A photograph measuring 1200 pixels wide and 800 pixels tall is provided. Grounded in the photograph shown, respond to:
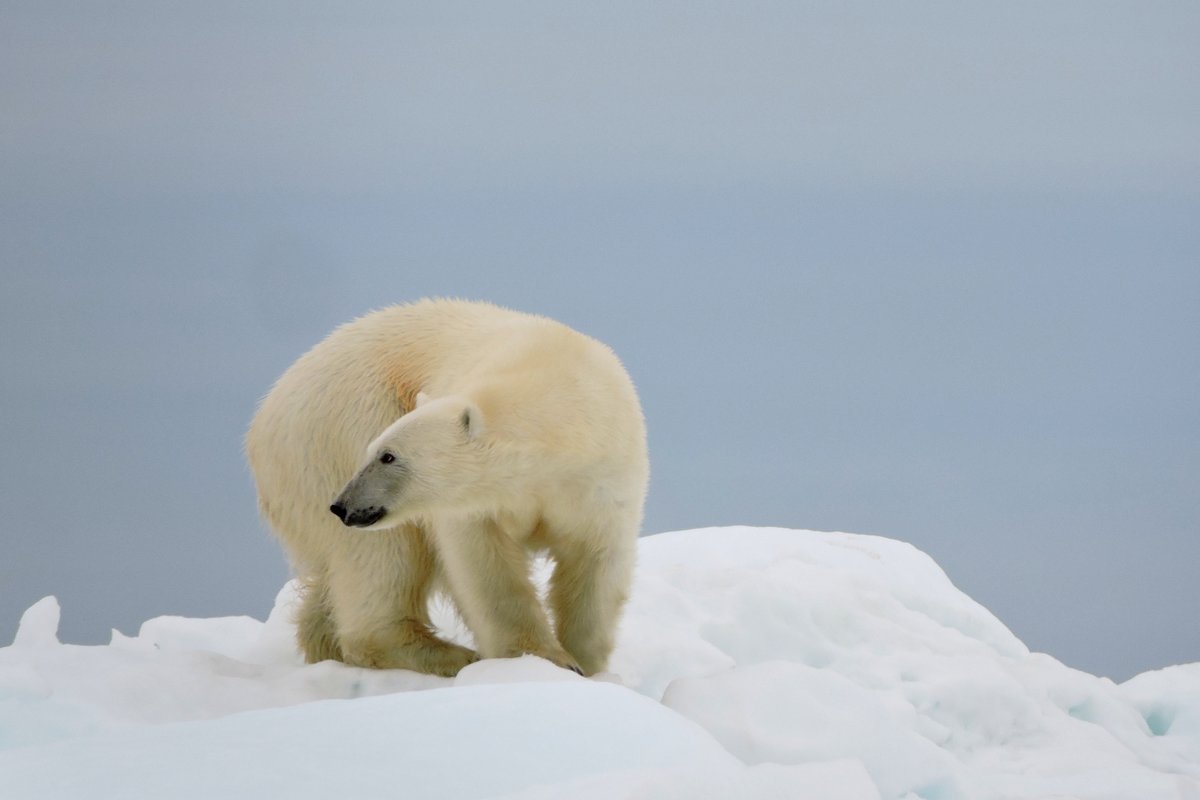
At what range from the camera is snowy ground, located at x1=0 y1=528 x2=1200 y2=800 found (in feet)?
11.7

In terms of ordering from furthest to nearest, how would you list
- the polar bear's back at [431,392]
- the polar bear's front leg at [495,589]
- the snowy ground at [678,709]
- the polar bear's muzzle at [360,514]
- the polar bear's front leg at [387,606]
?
the polar bear's front leg at [387,606], the polar bear's front leg at [495,589], the polar bear's back at [431,392], the polar bear's muzzle at [360,514], the snowy ground at [678,709]

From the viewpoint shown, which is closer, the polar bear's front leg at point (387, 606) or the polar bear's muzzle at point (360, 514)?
the polar bear's muzzle at point (360, 514)

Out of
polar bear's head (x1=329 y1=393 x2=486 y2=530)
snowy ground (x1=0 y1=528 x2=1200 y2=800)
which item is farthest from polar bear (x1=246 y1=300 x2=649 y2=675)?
snowy ground (x1=0 y1=528 x2=1200 y2=800)

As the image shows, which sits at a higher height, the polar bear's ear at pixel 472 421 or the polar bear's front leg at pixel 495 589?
the polar bear's ear at pixel 472 421

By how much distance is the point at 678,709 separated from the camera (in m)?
4.56

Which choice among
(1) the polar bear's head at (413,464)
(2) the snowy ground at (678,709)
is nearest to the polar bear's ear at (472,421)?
(1) the polar bear's head at (413,464)

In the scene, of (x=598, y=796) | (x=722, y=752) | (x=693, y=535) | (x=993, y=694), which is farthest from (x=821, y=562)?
(x=598, y=796)

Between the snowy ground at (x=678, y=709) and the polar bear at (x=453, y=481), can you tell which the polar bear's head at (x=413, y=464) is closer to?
the polar bear at (x=453, y=481)

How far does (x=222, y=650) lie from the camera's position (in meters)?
→ 6.98

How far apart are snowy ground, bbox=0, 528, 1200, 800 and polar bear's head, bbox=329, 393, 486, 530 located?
62cm

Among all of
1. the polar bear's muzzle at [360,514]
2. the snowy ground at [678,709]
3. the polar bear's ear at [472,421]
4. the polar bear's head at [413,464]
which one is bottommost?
the snowy ground at [678,709]

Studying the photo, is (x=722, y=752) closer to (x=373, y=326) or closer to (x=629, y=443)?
(x=629, y=443)

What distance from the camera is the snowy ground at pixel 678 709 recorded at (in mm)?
3576

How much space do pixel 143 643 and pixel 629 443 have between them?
3.03m
